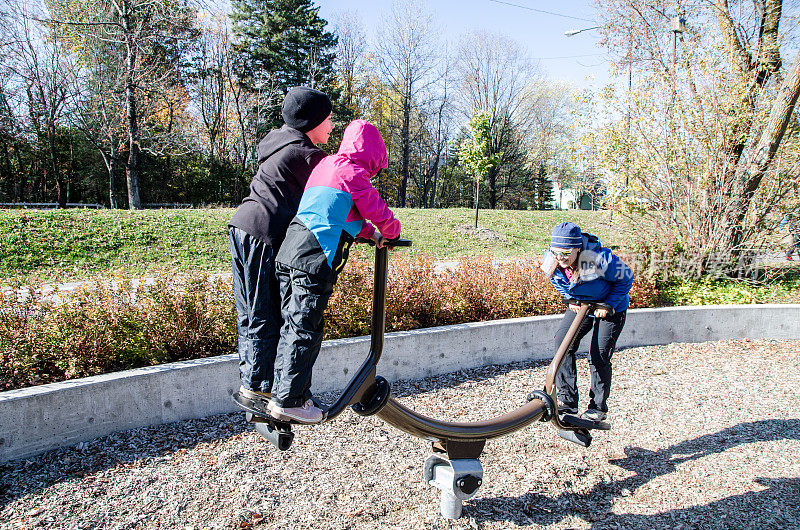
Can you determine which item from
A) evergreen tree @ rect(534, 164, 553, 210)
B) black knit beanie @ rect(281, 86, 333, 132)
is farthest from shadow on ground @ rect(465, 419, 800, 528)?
evergreen tree @ rect(534, 164, 553, 210)

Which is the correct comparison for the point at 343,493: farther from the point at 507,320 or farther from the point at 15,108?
the point at 15,108

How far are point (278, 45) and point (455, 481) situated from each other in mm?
30990

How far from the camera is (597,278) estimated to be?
353 centimetres

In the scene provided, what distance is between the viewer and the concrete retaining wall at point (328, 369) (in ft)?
10.9

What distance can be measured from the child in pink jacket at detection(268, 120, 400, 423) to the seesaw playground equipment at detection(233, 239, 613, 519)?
0.19 metres

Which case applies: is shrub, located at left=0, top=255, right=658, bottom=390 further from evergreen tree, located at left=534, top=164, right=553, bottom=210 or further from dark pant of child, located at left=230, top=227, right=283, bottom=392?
evergreen tree, located at left=534, top=164, right=553, bottom=210

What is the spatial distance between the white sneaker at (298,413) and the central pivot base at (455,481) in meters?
0.82

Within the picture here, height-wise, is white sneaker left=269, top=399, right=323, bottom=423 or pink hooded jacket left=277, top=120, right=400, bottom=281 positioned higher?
pink hooded jacket left=277, top=120, right=400, bottom=281

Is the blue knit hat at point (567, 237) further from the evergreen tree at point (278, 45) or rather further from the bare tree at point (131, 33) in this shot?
the evergreen tree at point (278, 45)

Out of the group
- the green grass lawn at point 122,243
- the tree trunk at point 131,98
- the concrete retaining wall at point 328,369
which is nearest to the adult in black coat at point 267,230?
the concrete retaining wall at point 328,369

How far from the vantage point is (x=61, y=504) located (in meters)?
2.85

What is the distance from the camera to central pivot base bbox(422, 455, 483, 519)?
2707 mm

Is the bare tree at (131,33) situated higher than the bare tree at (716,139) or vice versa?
the bare tree at (131,33)

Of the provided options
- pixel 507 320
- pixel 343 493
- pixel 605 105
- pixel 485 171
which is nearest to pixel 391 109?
pixel 485 171
